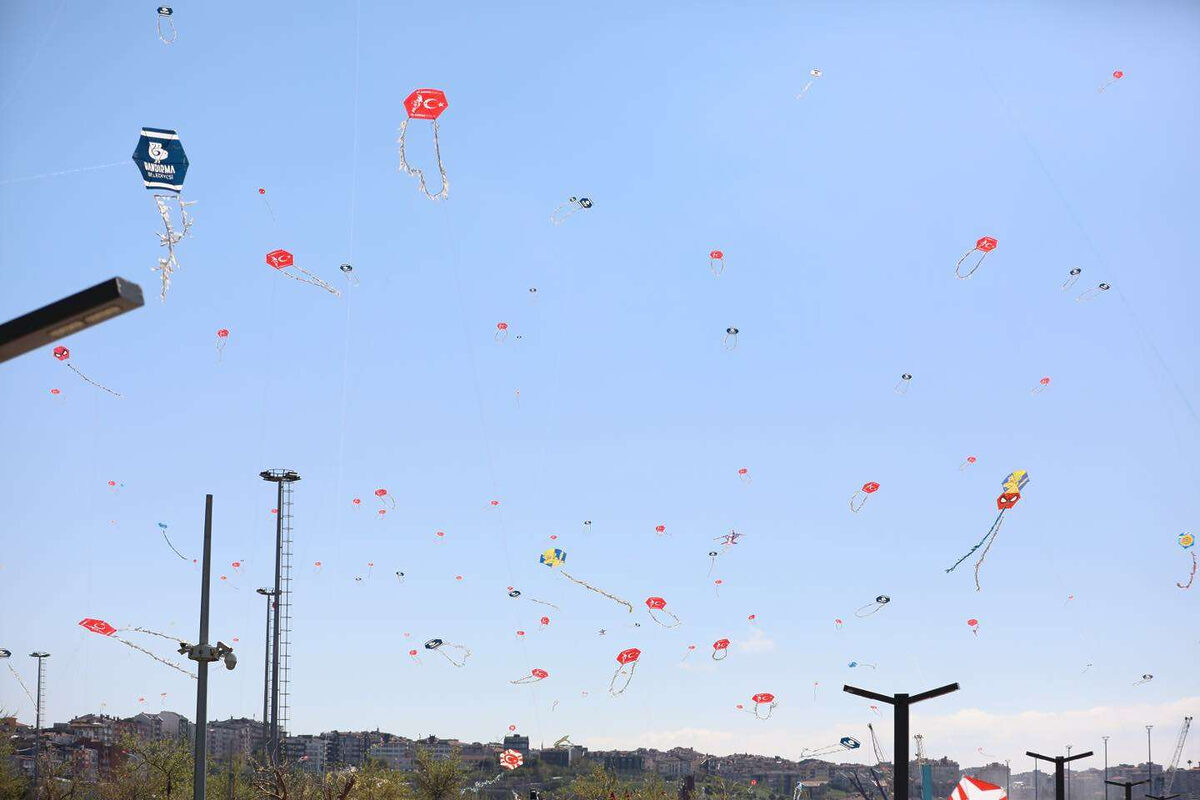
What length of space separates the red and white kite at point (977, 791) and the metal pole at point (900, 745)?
1336mm

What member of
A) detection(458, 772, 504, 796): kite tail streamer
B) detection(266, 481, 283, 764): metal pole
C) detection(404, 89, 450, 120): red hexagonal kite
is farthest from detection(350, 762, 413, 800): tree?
detection(404, 89, 450, 120): red hexagonal kite

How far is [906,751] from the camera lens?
15.7 metres

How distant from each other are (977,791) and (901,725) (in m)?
2.64

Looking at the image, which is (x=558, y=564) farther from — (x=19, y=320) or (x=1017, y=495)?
(x=19, y=320)

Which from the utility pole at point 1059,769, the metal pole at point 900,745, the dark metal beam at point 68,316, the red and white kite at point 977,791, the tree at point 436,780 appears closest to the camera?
the dark metal beam at point 68,316

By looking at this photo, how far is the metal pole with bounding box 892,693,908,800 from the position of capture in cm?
1537

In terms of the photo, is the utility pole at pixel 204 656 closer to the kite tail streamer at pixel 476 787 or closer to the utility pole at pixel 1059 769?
the utility pole at pixel 1059 769

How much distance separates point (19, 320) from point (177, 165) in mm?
15088

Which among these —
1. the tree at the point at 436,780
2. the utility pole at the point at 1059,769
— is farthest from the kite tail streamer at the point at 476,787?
the utility pole at the point at 1059,769

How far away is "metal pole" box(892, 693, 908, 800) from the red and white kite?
1.34 meters

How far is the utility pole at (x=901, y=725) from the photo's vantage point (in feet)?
50.6

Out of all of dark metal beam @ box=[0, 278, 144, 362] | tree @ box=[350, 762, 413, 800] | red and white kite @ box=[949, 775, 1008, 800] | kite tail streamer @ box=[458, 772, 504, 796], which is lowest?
kite tail streamer @ box=[458, 772, 504, 796]

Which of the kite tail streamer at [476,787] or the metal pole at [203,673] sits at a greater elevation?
the metal pole at [203,673]

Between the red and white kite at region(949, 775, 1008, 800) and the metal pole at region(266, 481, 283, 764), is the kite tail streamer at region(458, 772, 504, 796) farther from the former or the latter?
the red and white kite at region(949, 775, 1008, 800)
